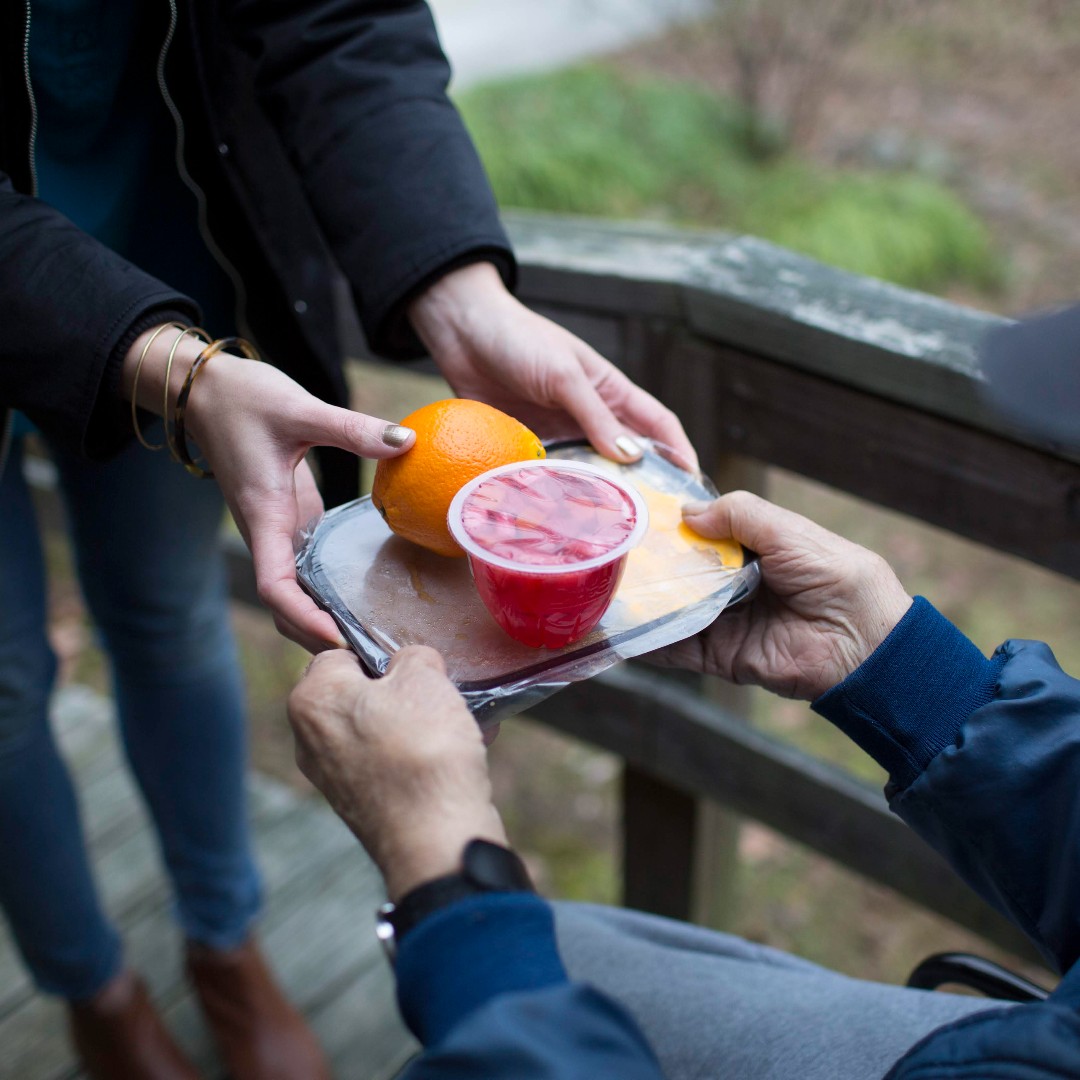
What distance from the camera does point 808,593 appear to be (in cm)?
124

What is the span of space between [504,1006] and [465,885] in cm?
11

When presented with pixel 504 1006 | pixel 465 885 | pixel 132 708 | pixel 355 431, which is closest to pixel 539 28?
pixel 132 708

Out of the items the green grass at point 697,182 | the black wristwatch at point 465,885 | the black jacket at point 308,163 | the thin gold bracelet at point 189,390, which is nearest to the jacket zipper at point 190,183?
the black jacket at point 308,163

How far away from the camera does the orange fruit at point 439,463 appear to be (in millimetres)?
1149

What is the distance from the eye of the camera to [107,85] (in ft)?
4.65

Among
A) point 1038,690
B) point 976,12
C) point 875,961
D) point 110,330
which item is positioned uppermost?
point 110,330

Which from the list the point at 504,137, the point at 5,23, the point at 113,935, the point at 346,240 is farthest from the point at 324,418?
the point at 504,137

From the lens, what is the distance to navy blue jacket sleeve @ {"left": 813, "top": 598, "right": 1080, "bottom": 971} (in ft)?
3.38

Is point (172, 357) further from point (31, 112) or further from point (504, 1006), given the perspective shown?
point (504, 1006)

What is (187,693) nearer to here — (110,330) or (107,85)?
(110,330)

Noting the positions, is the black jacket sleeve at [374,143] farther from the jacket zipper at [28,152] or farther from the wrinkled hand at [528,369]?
the jacket zipper at [28,152]

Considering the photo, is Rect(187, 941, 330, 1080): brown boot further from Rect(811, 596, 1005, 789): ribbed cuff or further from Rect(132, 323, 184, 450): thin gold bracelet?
Rect(811, 596, 1005, 789): ribbed cuff

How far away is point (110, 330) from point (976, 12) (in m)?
8.06

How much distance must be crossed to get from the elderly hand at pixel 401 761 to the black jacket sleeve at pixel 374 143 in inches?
24.9
